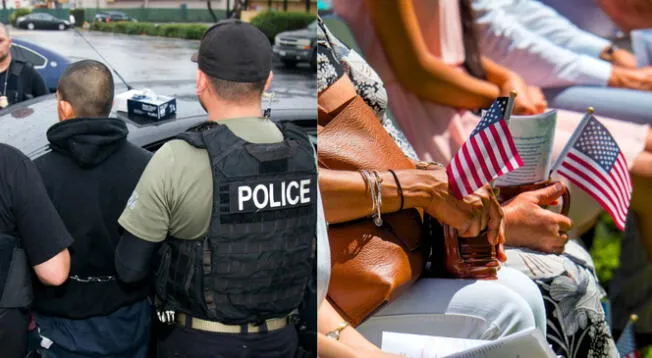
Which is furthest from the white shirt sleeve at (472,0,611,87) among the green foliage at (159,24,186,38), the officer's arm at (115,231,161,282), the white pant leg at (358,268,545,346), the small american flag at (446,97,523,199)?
the officer's arm at (115,231,161,282)

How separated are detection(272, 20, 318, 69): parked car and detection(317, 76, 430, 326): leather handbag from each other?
0.10 m

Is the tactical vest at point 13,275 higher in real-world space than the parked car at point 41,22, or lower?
lower

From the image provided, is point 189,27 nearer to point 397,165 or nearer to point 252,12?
point 252,12

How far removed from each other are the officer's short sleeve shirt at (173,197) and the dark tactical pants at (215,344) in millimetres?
207

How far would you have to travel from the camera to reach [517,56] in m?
1.72

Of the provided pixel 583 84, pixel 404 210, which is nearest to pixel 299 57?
pixel 404 210

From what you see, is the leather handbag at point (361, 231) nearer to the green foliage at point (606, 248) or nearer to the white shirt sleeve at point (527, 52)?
the white shirt sleeve at point (527, 52)

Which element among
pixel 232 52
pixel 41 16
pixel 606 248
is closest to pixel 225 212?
pixel 232 52

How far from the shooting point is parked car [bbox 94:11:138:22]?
144cm

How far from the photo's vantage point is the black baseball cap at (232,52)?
1.35 metres

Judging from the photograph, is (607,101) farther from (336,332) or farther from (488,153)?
(336,332)

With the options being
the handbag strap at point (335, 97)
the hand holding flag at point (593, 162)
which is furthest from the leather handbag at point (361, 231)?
the hand holding flag at point (593, 162)

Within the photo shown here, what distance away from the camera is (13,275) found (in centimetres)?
121

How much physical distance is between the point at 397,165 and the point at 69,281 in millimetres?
659
